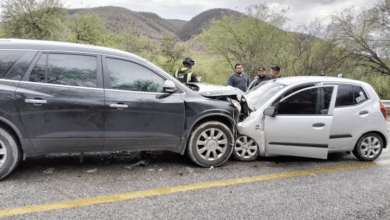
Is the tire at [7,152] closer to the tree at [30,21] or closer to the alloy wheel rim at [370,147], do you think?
the alloy wheel rim at [370,147]

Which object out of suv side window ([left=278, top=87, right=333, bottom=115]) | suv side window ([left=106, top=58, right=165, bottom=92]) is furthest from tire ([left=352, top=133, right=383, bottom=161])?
suv side window ([left=106, top=58, right=165, bottom=92])

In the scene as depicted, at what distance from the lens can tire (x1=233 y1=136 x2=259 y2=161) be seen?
510 cm

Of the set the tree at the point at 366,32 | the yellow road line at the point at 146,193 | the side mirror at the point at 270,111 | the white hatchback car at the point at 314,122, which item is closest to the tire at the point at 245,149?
the white hatchback car at the point at 314,122

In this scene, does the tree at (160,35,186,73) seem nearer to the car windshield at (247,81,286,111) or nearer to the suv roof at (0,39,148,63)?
the car windshield at (247,81,286,111)

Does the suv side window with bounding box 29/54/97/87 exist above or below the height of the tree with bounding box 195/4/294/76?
below

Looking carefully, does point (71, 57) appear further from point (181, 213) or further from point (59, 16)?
point (59, 16)

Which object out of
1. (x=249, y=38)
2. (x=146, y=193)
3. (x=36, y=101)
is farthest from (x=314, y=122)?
(x=249, y=38)

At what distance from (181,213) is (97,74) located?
7.17ft

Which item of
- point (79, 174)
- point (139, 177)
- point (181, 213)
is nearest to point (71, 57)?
point (79, 174)

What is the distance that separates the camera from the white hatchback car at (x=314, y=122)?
16.4 feet

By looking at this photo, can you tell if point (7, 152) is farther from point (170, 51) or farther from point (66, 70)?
point (170, 51)

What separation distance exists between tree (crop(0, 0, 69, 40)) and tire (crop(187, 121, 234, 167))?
34689 millimetres

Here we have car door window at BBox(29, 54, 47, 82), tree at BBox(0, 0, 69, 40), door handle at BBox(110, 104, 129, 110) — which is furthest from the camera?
tree at BBox(0, 0, 69, 40)

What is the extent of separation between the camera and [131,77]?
4352mm
